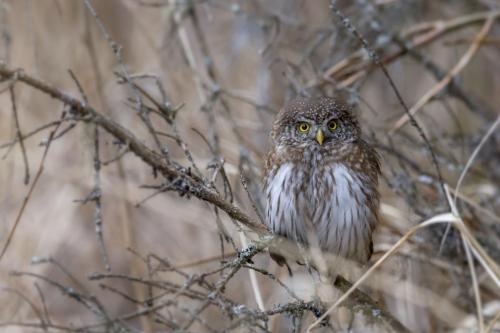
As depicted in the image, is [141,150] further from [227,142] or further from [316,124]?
[227,142]

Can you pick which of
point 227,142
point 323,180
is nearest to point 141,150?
point 323,180

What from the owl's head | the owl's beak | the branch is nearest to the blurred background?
the owl's head

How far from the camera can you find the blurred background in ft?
13.1

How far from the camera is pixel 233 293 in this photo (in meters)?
5.21

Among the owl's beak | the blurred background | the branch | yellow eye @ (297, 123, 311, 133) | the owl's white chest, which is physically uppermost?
the blurred background

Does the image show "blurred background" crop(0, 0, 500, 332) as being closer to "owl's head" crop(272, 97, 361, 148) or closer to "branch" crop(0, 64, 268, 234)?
"owl's head" crop(272, 97, 361, 148)

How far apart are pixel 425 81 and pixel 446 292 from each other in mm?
2855

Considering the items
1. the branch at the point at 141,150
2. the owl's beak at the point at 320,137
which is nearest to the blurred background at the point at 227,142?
the owl's beak at the point at 320,137

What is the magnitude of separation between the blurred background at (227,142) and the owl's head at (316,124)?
0.57ft

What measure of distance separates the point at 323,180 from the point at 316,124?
0.26 m

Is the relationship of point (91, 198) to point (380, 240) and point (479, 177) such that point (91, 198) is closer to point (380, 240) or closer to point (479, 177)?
point (380, 240)

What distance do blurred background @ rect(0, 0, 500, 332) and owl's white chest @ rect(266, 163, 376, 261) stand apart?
243 millimetres

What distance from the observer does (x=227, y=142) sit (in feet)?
15.0

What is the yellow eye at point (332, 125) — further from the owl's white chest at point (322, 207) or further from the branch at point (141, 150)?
the branch at point (141, 150)
